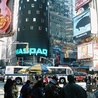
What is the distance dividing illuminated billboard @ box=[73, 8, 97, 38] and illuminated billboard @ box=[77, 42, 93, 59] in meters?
3.45

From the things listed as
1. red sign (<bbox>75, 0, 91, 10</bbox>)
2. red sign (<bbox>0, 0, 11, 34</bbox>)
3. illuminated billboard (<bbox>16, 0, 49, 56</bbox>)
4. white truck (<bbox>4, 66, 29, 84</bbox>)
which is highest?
red sign (<bbox>75, 0, 91, 10</bbox>)

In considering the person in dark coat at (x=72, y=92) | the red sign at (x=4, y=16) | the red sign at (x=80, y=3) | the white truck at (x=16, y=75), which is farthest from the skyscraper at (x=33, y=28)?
the person in dark coat at (x=72, y=92)

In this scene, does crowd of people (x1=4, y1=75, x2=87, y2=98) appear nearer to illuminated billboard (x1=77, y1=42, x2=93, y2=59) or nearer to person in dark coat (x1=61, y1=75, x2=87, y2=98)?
person in dark coat (x1=61, y1=75, x2=87, y2=98)

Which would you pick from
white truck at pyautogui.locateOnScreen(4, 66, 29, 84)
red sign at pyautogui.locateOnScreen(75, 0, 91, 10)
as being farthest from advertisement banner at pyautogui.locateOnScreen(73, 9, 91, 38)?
white truck at pyautogui.locateOnScreen(4, 66, 29, 84)

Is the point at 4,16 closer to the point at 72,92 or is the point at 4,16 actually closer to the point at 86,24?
the point at 72,92

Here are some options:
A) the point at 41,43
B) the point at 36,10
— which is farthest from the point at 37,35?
the point at 36,10

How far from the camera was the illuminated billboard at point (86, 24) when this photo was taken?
75125mm

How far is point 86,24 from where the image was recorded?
7725 cm

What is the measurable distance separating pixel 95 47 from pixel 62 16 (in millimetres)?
37103

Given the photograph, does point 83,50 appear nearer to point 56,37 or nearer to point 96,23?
point 96,23

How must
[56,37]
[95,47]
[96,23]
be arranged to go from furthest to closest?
[56,37] < [96,23] < [95,47]

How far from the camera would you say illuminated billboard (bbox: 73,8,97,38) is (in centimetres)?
7512

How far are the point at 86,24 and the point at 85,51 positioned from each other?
7608 millimetres

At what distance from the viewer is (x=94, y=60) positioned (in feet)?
238
